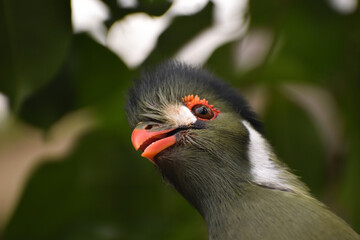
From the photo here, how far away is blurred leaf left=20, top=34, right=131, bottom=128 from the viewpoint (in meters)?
2.01

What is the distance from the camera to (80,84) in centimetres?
222

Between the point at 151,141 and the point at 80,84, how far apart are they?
2.36 feet

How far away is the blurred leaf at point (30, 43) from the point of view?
1.67 m

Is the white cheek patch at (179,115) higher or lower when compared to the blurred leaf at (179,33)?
lower

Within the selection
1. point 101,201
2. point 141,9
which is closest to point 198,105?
point 141,9

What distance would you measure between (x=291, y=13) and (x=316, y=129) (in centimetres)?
59

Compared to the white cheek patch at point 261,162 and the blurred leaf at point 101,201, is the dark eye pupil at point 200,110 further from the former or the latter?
the blurred leaf at point 101,201

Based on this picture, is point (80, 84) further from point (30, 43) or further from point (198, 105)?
point (198, 105)

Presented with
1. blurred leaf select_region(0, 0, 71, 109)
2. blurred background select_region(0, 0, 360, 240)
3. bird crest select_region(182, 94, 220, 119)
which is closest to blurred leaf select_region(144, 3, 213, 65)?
blurred background select_region(0, 0, 360, 240)

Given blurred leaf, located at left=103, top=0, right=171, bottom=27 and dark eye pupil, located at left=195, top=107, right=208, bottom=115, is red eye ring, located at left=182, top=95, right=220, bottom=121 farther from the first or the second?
blurred leaf, located at left=103, top=0, right=171, bottom=27

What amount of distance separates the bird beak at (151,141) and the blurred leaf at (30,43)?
0.35 meters

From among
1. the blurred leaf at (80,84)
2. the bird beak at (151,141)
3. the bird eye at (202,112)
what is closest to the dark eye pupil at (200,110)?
the bird eye at (202,112)

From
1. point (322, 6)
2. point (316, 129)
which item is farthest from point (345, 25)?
point (316, 129)

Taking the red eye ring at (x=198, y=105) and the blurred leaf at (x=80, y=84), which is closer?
the red eye ring at (x=198, y=105)
